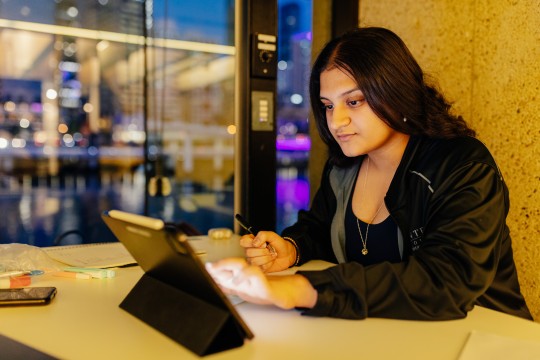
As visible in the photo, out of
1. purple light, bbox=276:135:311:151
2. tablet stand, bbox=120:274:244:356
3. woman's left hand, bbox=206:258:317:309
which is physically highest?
purple light, bbox=276:135:311:151

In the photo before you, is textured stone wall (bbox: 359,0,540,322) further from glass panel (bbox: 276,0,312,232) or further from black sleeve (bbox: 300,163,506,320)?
black sleeve (bbox: 300,163,506,320)

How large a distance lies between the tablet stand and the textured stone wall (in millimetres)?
1195

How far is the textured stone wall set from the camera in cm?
154

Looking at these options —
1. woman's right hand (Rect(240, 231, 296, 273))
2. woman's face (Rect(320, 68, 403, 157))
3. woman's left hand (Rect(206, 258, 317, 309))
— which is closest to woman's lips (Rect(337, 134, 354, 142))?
woman's face (Rect(320, 68, 403, 157))

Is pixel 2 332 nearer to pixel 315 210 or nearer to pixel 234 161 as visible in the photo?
pixel 315 210

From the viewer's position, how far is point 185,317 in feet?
2.60

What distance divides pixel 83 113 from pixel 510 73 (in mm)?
7146

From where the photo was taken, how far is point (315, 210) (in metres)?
1.55

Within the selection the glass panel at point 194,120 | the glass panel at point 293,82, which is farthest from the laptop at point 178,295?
the glass panel at point 194,120

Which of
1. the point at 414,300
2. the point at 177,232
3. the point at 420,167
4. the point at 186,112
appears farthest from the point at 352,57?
the point at 186,112

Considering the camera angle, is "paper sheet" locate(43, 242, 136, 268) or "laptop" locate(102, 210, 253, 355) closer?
"laptop" locate(102, 210, 253, 355)

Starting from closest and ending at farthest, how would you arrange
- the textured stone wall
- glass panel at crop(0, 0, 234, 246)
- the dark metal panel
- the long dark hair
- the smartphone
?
the smartphone
the long dark hair
the textured stone wall
the dark metal panel
glass panel at crop(0, 0, 234, 246)

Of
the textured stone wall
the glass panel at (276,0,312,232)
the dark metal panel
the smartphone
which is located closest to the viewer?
the smartphone

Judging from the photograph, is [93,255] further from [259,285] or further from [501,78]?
[501,78]
